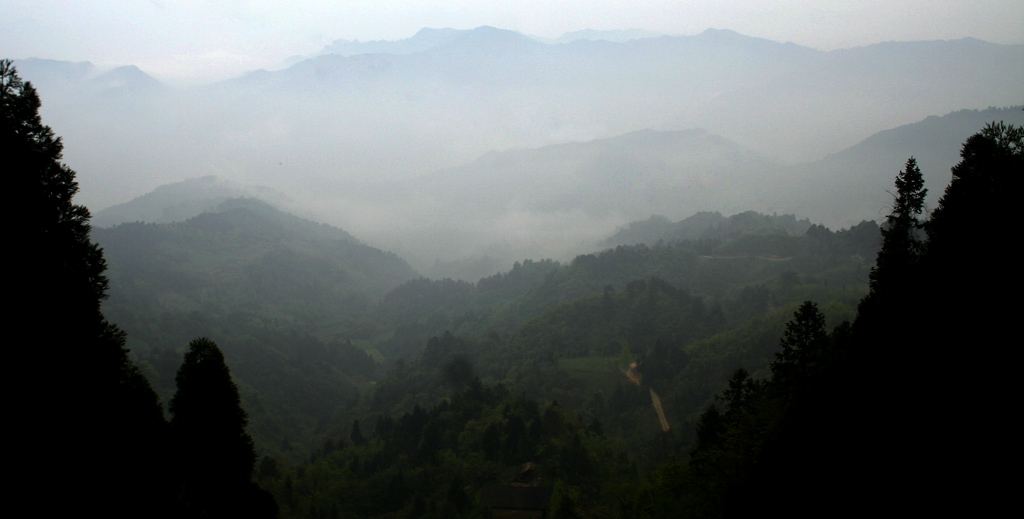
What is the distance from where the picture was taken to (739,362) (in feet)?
218

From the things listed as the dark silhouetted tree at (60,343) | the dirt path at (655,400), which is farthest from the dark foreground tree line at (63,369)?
the dirt path at (655,400)

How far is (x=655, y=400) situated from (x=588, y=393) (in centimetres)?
1024

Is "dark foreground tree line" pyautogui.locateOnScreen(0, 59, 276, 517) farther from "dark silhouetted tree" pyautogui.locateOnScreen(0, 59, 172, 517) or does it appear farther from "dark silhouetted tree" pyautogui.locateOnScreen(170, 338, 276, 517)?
"dark silhouetted tree" pyautogui.locateOnScreen(170, 338, 276, 517)

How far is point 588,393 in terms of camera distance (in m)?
73.6

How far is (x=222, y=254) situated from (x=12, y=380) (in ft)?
683

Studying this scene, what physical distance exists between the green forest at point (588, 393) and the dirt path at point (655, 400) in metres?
0.50

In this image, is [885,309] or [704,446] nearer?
[885,309]

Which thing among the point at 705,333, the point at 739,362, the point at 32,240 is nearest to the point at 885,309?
the point at 32,240

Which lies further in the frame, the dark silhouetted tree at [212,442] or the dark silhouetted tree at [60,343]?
the dark silhouetted tree at [212,442]

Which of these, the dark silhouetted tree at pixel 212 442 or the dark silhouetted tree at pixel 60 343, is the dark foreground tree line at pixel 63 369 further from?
the dark silhouetted tree at pixel 212 442

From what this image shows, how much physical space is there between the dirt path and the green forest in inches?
19.9

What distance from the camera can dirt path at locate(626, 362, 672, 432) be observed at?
6153 centimetres

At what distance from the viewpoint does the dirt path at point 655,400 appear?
2422 inches

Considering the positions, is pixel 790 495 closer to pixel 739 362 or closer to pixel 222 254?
pixel 739 362
